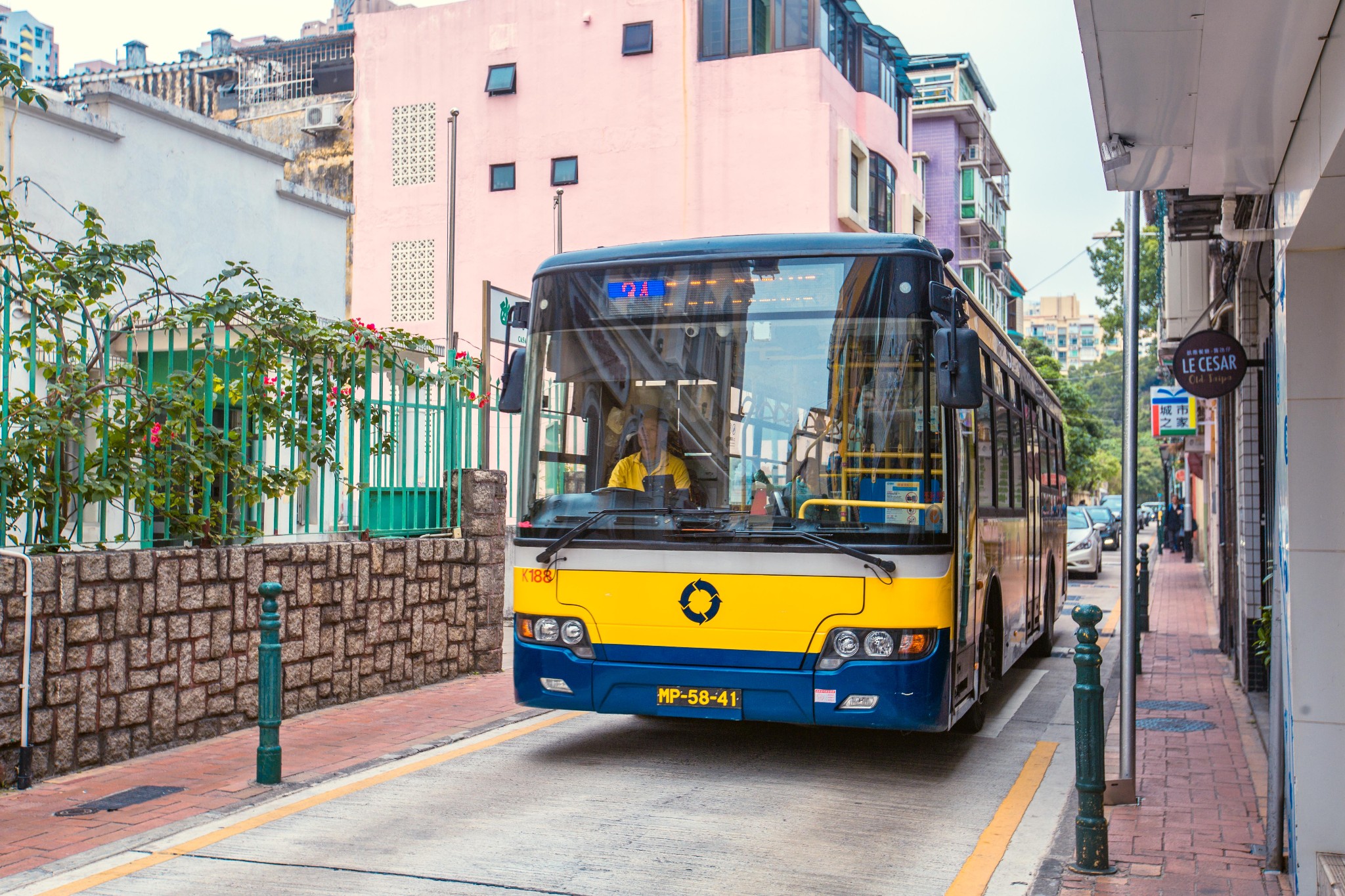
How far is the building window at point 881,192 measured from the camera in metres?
34.6

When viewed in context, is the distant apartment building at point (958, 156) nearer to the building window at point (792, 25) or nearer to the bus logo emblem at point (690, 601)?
the building window at point (792, 25)

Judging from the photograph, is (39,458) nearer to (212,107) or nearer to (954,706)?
(954,706)

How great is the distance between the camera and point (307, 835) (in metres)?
5.95

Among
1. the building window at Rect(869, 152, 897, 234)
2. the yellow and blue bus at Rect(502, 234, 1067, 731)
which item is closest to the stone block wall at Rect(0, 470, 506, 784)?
the yellow and blue bus at Rect(502, 234, 1067, 731)

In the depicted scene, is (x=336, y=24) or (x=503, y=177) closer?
(x=503, y=177)

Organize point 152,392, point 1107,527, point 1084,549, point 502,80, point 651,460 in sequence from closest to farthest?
point 651,460 < point 152,392 < point 1084,549 < point 502,80 < point 1107,527

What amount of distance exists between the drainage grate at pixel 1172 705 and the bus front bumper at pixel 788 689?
4.09 metres

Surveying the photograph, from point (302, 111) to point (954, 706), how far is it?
34.3 metres

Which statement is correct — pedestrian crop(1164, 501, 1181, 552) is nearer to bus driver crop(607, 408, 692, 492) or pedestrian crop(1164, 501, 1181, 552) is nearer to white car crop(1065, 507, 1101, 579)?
white car crop(1065, 507, 1101, 579)

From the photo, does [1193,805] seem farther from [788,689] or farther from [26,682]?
[26,682]

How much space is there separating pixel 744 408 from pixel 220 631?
3.71 meters

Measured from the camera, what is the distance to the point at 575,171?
109ft

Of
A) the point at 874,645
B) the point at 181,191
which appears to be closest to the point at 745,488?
the point at 874,645

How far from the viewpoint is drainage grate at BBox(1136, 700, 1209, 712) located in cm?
1028
